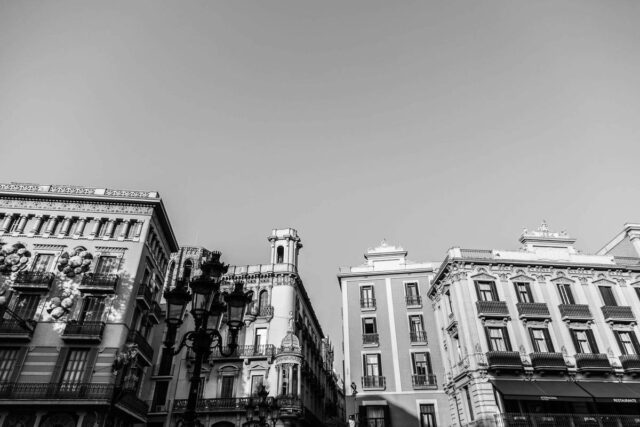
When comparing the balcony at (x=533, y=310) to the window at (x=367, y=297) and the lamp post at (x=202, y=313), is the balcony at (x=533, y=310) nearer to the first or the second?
the window at (x=367, y=297)

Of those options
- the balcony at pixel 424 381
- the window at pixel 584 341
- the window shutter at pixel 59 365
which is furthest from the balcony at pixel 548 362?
the window shutter at pixel 59 365

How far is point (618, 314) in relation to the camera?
27.8m

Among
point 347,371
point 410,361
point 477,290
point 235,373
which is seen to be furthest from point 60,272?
point 477,290

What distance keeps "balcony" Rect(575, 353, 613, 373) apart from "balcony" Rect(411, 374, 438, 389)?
8895mm

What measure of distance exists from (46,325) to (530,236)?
34.2 meters

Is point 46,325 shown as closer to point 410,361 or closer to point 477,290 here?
point 410,361

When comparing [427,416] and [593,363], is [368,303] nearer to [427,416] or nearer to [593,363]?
[427,416]

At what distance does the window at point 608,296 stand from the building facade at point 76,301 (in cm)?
3062

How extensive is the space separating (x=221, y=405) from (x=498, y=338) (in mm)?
19385

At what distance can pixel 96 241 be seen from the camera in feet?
99.2

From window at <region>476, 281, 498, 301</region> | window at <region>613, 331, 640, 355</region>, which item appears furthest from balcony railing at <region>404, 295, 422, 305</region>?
window at <region>613, 331, 640, 355</region>

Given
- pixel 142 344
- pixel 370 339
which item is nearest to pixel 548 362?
pixel 370 339

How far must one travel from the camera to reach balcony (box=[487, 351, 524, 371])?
2449 centimetres

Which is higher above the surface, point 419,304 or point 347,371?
point 419,304
